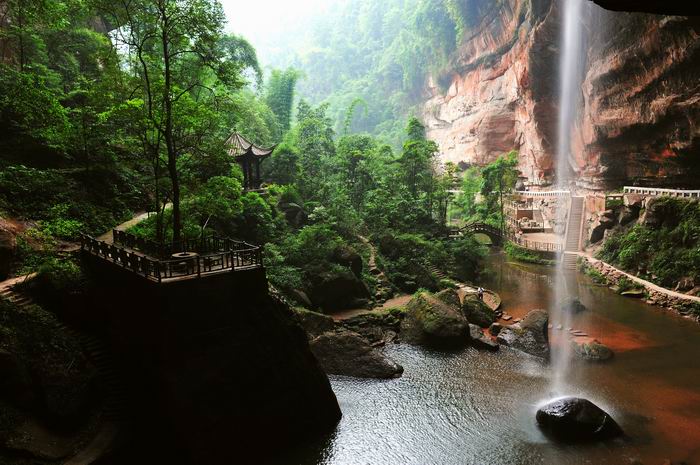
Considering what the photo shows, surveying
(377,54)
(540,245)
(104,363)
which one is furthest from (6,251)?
(377,54)

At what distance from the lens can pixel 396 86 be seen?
80.1 meters

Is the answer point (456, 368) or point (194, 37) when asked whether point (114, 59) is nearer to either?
point (194, 37)

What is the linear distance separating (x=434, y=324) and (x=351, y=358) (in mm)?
4516

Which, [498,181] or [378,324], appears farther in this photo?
[498,181]

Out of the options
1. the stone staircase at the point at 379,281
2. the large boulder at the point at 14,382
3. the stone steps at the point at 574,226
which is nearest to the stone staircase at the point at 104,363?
the large boulder at the point at 14,382

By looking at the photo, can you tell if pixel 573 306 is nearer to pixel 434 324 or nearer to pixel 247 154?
pixel 434 324

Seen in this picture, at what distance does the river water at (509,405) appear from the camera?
11.2 metres

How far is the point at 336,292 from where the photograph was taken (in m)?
21.4

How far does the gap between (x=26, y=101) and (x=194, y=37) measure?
24.8 ft

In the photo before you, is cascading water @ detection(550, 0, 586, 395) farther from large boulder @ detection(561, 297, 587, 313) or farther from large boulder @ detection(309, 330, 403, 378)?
large boulder @ detection(309, 330, 403, 378)

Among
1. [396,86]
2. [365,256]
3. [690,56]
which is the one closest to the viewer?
[690,56]

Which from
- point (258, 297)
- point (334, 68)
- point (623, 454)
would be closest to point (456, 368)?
point (623, 454)

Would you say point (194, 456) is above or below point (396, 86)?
below

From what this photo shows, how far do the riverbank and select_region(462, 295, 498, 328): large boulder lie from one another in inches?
366
